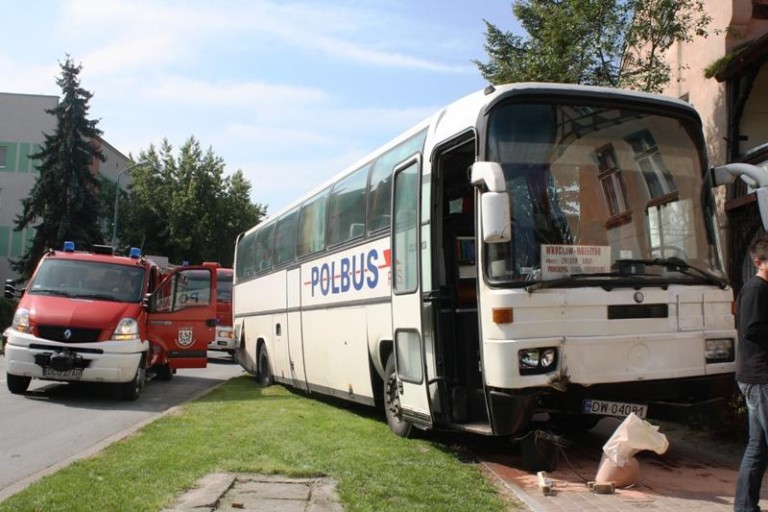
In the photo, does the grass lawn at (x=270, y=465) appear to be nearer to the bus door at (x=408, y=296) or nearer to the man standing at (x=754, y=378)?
the bus door at (x=408, y=296)

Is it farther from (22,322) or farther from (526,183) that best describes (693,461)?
(22,322)

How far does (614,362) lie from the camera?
6.25 metres

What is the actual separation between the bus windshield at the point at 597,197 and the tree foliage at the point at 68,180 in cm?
3654

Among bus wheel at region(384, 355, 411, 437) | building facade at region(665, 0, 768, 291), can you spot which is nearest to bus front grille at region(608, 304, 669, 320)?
bus wheel at region(384, 355, 411, 437)

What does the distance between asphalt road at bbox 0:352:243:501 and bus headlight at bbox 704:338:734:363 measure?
233 inches

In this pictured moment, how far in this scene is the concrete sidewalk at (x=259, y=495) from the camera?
5398 mm

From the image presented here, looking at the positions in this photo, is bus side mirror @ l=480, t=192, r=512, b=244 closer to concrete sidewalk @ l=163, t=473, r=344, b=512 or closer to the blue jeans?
the blue jeans

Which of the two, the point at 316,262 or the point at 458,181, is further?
the point at 316,262

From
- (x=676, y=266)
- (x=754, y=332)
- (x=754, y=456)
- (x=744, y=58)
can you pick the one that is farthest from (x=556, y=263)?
(x=744, y=58)

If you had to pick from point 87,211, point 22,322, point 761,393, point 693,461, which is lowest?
point 693,461

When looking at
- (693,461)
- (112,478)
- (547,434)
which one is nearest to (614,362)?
(547,434)

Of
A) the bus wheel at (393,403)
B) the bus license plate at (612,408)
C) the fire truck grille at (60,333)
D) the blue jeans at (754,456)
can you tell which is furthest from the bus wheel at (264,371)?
the blue jeans at (754,456)

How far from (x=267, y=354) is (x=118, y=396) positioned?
130 inches

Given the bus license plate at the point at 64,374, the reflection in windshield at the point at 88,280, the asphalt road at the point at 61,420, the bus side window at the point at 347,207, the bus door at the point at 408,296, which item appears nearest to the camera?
the asphalt road at the point at 61,420
